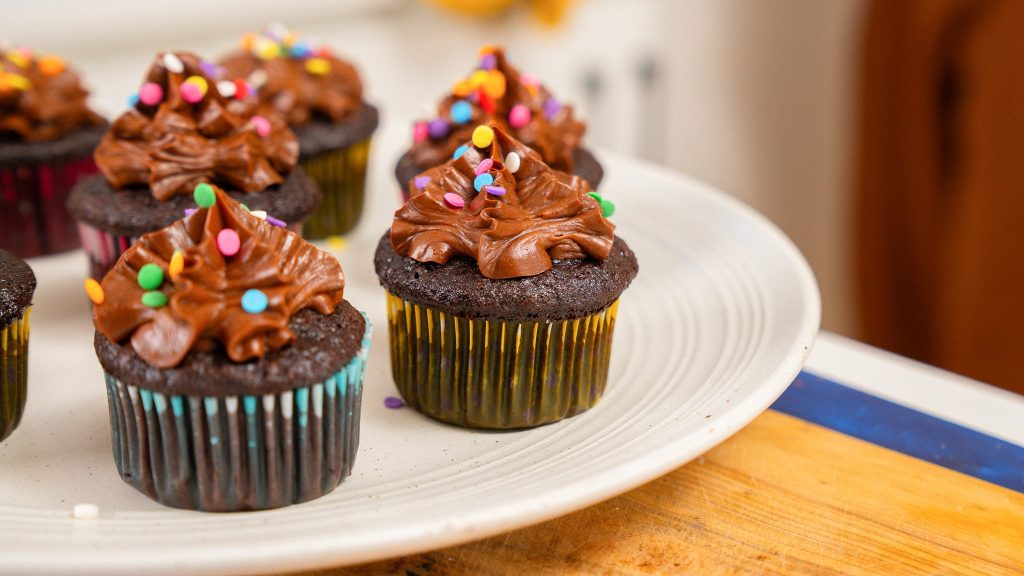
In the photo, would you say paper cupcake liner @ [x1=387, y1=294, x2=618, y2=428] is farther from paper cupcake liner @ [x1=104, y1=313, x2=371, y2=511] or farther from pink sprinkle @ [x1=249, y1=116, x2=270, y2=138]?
pink sprinkle @ [x1=249, y1=116, x2=270, y2=138]

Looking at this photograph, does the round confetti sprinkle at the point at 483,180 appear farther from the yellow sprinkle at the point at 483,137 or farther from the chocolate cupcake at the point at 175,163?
the chocolate cupcake at the point at 175,163

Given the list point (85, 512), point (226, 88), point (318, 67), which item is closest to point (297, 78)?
point (318, 67)

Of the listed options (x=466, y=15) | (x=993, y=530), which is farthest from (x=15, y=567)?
(x=466, y=15)

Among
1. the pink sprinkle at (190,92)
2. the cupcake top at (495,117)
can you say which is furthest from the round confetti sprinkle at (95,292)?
the cupcake top at (495,117)

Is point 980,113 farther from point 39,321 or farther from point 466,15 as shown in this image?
point 39,321

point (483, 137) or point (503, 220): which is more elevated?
point (483, 137)

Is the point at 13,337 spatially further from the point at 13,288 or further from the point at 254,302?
the point at 254,302
